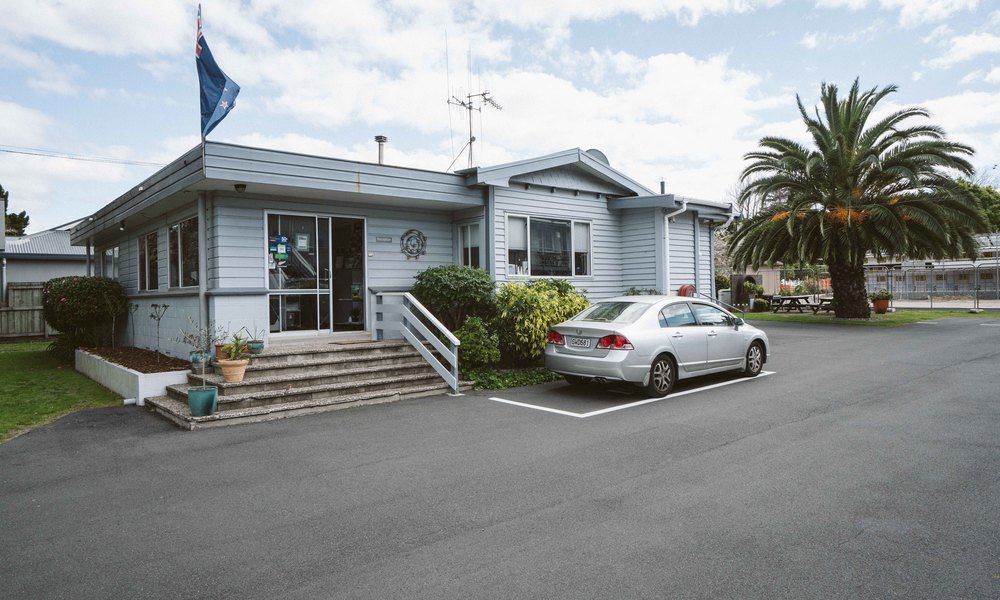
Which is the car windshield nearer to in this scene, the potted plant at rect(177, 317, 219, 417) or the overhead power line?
the potted plant at rect(177, 317, 219, 417)

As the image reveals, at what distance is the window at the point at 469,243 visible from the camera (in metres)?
12.4

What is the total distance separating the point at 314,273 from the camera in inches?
423

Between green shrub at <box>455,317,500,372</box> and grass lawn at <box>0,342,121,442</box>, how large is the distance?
17.8 feet

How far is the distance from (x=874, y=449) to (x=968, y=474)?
2.73 ft

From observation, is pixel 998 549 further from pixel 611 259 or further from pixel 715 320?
pixel 611 259

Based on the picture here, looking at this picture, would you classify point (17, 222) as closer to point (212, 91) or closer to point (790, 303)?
point (212, 91)

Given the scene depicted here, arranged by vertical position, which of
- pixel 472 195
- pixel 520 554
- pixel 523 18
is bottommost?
pixel 520 554

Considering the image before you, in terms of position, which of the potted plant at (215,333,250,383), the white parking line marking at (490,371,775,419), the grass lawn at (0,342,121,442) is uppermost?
the potted plant at (215,333,250,383)

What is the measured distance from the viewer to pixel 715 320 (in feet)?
32.1

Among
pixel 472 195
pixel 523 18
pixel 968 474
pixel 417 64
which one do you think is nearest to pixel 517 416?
pixel 968 474

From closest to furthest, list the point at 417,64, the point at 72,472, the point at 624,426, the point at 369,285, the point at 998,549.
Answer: the point at 998,549 < the point at 72,472 < the point at 624,426 < the point at 369,285 < the point at 417,64

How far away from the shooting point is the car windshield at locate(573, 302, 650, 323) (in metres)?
8.90

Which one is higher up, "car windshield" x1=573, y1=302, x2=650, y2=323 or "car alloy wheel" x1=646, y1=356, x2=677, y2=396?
"car windshield" x1=573, y1=302, x2=650, y2=323

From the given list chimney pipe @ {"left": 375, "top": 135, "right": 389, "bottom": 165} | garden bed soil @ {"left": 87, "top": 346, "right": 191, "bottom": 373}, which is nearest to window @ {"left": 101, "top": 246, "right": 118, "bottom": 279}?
garden bed soil @ {"left": 87, "top": 346, "right": 191, "bottom": 373}
